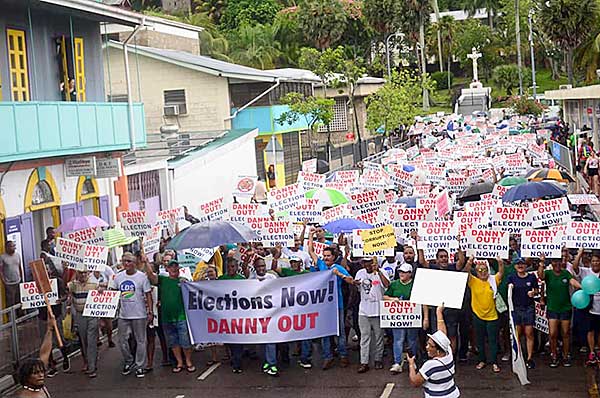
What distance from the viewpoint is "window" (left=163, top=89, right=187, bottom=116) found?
39.0m

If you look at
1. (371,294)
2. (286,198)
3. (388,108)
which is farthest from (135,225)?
(388,108)

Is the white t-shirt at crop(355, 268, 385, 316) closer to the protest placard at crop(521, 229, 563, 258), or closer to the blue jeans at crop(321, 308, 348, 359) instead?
the blue jeans at crop(321, 308, 348, 359)

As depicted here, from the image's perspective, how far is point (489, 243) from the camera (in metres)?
13.9

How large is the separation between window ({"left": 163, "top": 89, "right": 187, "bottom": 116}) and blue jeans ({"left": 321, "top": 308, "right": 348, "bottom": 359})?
1005 inches

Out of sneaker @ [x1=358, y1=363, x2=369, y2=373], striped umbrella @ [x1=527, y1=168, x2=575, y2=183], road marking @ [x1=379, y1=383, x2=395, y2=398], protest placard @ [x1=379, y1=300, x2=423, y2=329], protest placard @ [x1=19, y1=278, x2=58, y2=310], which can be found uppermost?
striped umbrella @ [x1=527, y1=168, x2=575, y2=183]

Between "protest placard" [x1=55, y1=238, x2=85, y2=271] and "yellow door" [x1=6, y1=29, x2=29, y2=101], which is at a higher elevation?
"yellow door" [x1=6, y1=29, x2=29, y2=101]

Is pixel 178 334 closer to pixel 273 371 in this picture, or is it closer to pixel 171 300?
pixel 171 300

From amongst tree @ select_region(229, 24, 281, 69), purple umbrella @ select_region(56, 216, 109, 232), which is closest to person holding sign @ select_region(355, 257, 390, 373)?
Answer: purple umbrella @ select_region(56, 216, 109, 232)

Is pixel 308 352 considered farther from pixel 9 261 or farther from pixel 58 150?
pixel 58 150

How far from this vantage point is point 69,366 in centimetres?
1538

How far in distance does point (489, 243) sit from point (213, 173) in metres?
19.6

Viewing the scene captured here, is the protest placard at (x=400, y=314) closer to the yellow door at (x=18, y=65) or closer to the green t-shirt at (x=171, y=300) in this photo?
the green t-shirt at (x=171, y=300)

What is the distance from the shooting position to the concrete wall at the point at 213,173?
97.2 feet

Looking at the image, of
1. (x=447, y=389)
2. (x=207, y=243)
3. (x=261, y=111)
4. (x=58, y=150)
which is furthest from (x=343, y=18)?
(x=447, y=389)
